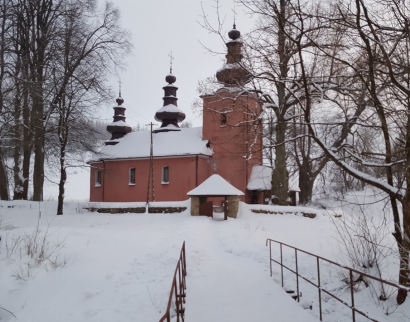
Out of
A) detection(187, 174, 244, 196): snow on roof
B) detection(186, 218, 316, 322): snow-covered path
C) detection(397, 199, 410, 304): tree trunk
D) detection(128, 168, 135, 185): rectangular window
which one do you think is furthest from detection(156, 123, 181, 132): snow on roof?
detection(397, 199, 410, 304): tree trunk

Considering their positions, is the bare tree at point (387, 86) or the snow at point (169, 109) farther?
the snow at point (169, 109)

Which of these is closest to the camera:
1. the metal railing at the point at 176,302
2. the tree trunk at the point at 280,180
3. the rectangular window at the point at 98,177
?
the metal railing at the point at 176,302

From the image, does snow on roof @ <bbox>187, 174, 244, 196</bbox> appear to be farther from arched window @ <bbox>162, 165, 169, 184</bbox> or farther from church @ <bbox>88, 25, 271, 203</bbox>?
arched window @ <bbox>162, 165, 169, 184</bbox>

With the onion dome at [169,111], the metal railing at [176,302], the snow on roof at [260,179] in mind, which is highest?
the onion dome at [169,111]

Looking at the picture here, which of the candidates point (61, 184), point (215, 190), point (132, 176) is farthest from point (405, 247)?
point (132, 176)

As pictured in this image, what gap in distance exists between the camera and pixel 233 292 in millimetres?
6613

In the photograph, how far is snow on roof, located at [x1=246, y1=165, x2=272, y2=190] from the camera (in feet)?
77.8

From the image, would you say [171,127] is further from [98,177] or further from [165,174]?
[98,177]

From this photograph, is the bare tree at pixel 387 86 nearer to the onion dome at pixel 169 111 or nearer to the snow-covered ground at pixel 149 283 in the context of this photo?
the snow-covered ground at pixel 149 283

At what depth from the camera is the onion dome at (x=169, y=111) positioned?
29.2 meters

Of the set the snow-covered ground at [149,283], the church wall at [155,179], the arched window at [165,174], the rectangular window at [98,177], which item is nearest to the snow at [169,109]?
the church wall at [155,179]

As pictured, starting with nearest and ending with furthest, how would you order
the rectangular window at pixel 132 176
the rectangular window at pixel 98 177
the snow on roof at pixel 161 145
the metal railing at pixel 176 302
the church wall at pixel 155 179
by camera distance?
the metal railing at pixel 176 302, the church wall at pixel 155 179, the snow on roof at pixel 161 145, the rectangular window at pixel 132 176, the rectangular window at pixel 98 177

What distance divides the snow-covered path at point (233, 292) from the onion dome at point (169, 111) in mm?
20020

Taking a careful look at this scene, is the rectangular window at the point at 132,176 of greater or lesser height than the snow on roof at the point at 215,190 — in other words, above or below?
above
